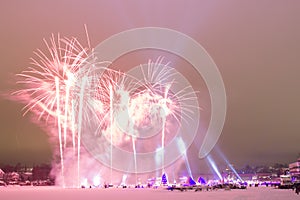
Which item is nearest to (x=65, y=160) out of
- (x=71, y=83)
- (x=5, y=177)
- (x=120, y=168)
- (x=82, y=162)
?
(x=82, y=162)

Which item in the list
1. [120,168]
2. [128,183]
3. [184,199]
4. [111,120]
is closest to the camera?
[184,199]

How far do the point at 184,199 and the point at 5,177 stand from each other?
13239 cm

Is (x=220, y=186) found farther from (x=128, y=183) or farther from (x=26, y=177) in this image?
(x=26, y=177)

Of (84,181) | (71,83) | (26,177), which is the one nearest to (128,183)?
(84,181)

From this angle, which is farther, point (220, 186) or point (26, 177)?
point (26, 177)

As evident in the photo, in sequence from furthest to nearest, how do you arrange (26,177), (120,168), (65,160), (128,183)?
(26,177), (128,183), (120,168), (65,160)

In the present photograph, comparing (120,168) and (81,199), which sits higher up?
(120,168)

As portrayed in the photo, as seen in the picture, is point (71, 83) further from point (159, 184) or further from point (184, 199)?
Answer: point (159, 184)

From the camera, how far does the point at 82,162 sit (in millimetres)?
95438

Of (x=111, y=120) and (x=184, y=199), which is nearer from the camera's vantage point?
(x=184, y=199)

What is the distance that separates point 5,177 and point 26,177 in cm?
3171

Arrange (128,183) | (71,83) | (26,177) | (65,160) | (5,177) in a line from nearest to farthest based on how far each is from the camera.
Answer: (71,83)
(65,160)
(128,183)
(5,177)
(26,177)

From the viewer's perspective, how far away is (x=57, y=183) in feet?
376

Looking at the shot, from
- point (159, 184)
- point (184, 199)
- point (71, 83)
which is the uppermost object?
point (71, 83)
